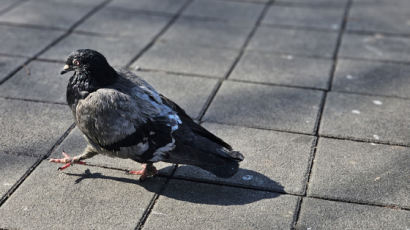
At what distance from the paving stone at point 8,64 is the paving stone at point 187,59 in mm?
1308

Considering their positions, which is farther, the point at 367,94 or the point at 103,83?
the point at 367,94

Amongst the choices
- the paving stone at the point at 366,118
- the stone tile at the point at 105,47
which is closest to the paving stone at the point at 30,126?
the stone tile at the point at 105,47

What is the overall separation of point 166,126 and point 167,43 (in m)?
2.94

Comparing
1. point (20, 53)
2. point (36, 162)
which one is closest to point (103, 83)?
point (36, 162)

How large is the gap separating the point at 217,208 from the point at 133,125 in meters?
0.85

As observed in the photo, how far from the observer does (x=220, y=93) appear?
561 centimetres

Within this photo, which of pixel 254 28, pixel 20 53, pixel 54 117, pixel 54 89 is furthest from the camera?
pixel 254 28

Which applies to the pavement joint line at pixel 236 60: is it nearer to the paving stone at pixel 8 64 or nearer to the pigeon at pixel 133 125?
the pigeon at pixel 133 125

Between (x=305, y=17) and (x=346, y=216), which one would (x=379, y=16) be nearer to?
(x=305, y=17)

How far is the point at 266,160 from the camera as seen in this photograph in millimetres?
4504

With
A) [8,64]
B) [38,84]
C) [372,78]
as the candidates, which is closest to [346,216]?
[372,78]

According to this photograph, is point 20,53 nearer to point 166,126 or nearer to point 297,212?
point 166,126

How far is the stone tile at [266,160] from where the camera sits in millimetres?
4223

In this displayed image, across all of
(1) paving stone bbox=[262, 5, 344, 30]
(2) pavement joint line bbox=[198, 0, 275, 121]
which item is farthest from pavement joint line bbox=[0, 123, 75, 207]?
(1) paving stone bbox=[262, 5, 344, 30]
